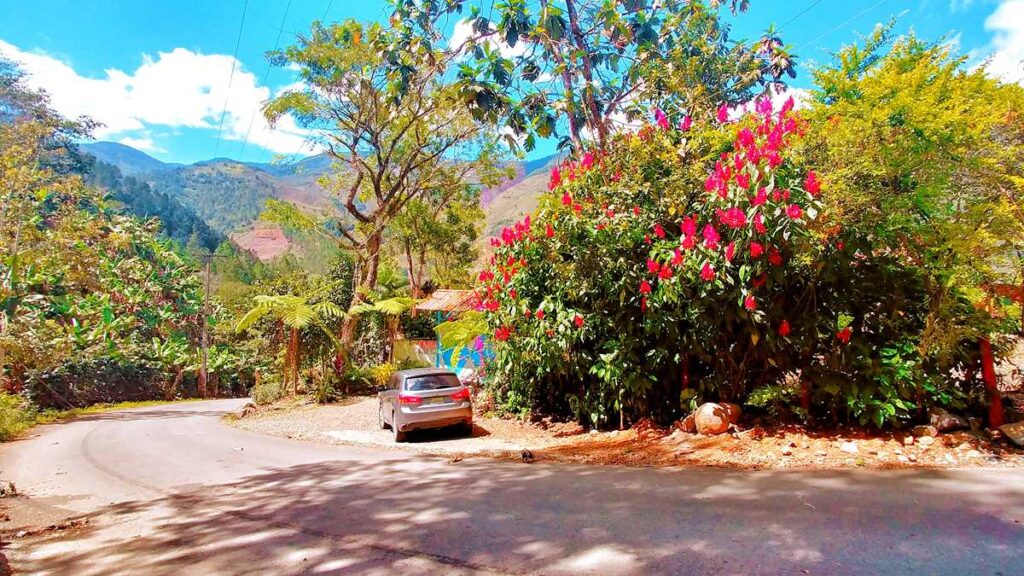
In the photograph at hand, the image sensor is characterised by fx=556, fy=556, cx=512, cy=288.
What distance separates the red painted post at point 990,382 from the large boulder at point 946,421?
1.05ft

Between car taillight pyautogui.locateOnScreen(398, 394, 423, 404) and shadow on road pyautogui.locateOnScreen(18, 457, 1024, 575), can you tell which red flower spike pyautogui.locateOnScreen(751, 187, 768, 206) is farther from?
car taillight pyautogui.locateOnScreen(398, 394, 423, 404)

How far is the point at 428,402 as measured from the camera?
10891 millimetres

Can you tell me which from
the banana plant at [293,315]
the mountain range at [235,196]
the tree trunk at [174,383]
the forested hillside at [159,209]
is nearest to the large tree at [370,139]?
the banana plant at [293,315]

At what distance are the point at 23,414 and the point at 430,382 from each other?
53.7 ft

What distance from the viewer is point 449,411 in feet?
35.9

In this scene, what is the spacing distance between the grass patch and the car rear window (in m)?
12.4

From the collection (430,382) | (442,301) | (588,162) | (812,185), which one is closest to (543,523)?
(812,185)

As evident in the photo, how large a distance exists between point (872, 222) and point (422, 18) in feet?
25.2

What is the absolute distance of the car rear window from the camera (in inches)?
435

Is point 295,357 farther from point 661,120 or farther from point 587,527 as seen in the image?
point 587,527

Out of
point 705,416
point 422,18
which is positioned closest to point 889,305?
point 705,416

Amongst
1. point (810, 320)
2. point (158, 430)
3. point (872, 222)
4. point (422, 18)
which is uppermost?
point (422, 18)

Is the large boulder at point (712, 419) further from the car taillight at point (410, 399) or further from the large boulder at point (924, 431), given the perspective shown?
the car taillight at point (410, 399)

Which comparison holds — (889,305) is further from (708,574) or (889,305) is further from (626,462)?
(708,574)
